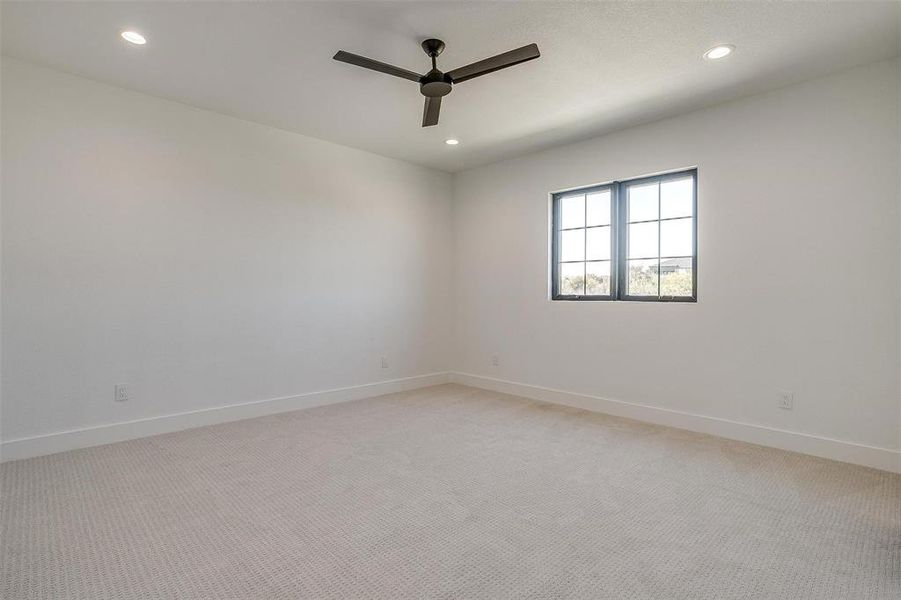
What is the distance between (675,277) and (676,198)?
686 mm

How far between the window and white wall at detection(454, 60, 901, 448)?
0.43 ft

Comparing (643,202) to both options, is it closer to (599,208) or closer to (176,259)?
(599,208)

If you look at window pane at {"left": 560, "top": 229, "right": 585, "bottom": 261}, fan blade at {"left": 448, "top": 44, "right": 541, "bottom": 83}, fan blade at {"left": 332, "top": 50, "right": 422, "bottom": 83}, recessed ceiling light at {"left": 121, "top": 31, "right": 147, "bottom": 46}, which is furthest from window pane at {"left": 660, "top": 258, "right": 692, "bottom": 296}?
recessed ceiling light at {"left": 121, "top": 31, "right": 147, "bottom": 46}

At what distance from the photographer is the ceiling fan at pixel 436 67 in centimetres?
244

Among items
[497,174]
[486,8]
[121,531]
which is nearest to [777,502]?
[486,8]

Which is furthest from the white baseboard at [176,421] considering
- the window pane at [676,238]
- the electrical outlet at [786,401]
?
the electrical outlet at [786,401]

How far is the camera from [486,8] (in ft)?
7.70

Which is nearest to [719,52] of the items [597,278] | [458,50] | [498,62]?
[498,62]

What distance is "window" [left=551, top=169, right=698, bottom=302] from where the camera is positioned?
12.4 ft

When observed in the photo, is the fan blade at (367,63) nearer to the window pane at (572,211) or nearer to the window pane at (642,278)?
the window pane at (572,211)

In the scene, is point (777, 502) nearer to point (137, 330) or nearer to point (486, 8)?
point (486, 8)

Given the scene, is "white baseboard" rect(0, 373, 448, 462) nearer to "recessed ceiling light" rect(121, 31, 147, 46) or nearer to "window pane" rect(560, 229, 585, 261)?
"window pane" rect(560, 229, 585, 261)

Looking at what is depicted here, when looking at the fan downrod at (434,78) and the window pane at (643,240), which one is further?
the window pane at (643,240)

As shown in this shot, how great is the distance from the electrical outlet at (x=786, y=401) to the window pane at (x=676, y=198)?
1556 mm
